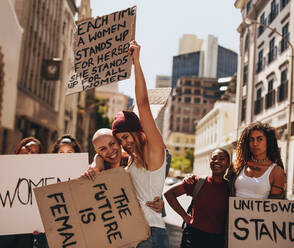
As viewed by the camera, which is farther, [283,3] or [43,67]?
[43,67]

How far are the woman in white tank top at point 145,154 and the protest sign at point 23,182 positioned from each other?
1.22 m

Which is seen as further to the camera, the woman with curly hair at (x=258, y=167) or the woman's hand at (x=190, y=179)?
the woman's hand at (x=190, y=179)

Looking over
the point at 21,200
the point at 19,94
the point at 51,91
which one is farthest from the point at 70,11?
the point at 21,200

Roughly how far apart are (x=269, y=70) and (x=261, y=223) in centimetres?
2359

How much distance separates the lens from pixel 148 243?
2.96 m

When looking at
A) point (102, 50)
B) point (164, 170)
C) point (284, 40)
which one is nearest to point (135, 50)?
point (102, 50)

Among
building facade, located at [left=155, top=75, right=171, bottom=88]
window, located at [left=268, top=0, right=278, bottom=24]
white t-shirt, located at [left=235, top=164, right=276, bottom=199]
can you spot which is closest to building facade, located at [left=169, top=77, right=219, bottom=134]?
building facade, located at [left=155, top=75, right=171, bottom=88]

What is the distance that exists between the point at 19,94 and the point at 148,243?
19803 mm

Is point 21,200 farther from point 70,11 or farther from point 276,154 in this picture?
point 70,11

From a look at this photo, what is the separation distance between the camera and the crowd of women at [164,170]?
2863 mm

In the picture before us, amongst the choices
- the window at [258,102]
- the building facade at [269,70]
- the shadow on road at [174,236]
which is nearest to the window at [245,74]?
the building facade at [269,70]

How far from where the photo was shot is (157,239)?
2.93m

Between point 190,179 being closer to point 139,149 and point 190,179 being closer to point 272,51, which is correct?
point 139,149

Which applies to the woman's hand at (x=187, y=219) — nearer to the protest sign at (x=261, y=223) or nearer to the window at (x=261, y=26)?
the protest sign at (x=261, y=223)
